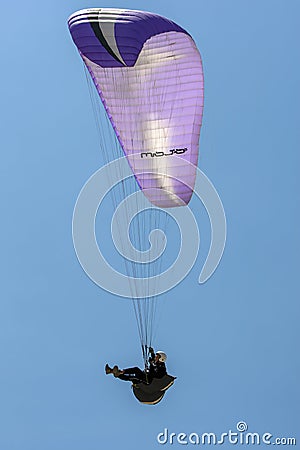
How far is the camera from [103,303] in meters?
5.95

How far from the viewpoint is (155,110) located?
5.09m

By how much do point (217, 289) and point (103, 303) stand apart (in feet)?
2.71

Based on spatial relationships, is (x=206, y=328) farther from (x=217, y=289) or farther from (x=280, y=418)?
(x=280, y=418)

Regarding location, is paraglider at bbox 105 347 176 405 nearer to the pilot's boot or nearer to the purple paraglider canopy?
the pilot's boot

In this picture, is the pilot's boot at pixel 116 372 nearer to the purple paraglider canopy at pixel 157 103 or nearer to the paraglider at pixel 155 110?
the paraglider at pixel 155 110

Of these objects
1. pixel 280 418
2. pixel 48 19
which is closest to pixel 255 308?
pixel 280 418

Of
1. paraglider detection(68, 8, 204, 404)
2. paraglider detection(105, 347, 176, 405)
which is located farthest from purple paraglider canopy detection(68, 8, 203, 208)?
paraglider detection(105, 347, 176, 405)

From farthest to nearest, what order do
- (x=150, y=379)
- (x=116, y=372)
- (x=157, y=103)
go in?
(x=157, y=103) < (x=150, y=379) < (x=116, y=372)

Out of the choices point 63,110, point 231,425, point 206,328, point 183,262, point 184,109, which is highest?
point 63,110

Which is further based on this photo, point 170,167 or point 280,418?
point 280,418

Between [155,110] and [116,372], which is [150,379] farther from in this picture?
[155,110]

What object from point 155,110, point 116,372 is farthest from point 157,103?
point 116,372

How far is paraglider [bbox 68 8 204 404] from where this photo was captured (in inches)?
190

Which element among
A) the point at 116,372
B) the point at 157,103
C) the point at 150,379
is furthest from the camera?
the point at 157,103
